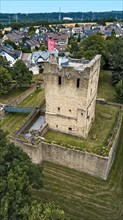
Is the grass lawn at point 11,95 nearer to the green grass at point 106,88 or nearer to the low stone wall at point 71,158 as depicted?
the green grass at point 106,88

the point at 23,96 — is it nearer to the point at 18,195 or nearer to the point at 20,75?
the point at 20,75

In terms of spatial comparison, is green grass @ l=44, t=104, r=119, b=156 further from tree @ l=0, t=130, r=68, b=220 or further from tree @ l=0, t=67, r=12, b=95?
tree @ l=0, t=67, r=12, b=95

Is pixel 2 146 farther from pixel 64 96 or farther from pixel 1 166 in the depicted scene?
pixel 64 96

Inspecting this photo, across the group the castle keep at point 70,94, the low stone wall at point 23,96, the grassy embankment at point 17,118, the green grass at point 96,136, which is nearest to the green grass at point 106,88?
the green grass at point 96,136

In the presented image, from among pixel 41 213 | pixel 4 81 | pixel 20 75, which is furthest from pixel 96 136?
pixel 20 75

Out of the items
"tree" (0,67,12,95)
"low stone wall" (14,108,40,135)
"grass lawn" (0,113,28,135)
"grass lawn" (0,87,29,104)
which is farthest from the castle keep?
"tree" (0,67,12,95)

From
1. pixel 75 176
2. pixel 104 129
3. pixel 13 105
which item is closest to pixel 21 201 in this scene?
pixel 75 176
